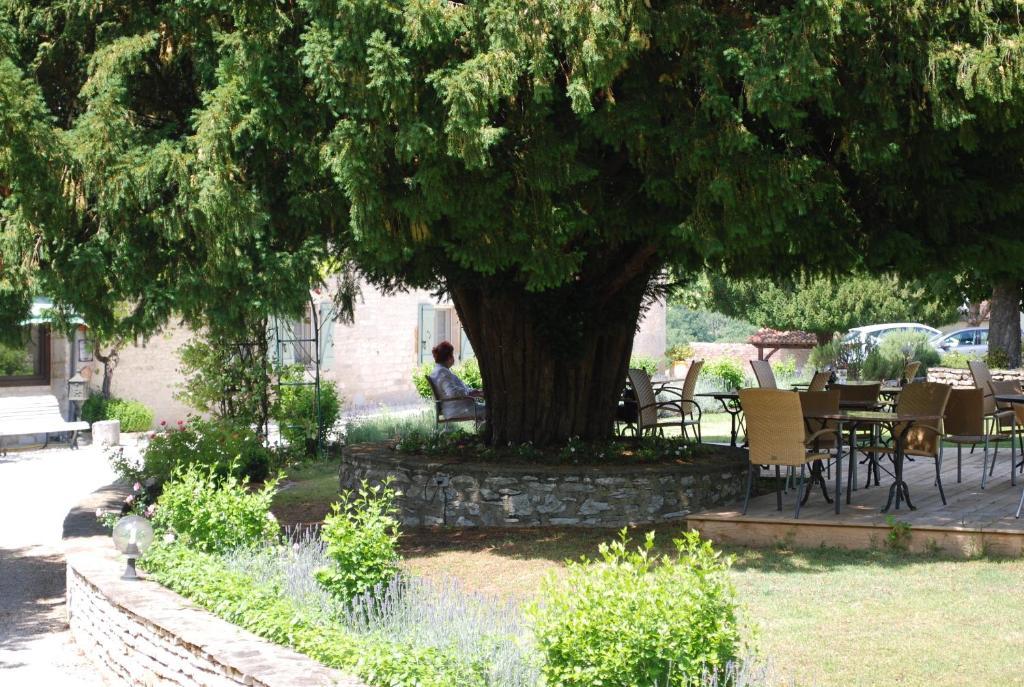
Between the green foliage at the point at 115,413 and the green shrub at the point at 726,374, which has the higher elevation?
the green shrub at the point at 726,374

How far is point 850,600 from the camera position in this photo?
682 centimetres

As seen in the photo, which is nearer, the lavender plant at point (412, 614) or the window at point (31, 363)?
the lavender plant at point (412, 614)

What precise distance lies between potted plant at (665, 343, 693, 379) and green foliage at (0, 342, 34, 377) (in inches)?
627

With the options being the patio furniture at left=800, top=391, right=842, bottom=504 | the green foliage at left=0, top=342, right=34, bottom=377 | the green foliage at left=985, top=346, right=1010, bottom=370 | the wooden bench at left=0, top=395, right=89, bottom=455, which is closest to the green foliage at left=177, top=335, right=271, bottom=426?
the wooden bench at left=0, top=395, right=89, bottom=455

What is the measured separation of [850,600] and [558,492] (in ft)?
10.5

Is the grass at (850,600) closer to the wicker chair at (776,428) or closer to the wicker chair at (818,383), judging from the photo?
the wicker chair at (776,428)

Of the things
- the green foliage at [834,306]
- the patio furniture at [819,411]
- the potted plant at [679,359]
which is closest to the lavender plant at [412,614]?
the patio furniture at [819,411]

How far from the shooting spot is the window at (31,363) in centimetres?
1877

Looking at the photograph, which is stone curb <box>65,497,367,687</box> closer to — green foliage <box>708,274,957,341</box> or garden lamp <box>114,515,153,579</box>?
garden lamp <box>114,515,153,579</box>

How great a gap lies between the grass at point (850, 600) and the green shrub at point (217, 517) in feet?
5.43

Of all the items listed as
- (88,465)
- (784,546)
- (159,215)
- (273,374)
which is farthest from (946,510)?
(88,465)

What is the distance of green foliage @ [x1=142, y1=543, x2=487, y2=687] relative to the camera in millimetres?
4398

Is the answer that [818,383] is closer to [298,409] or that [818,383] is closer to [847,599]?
[847,599]

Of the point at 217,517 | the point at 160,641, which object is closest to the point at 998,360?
the point at 217,517
